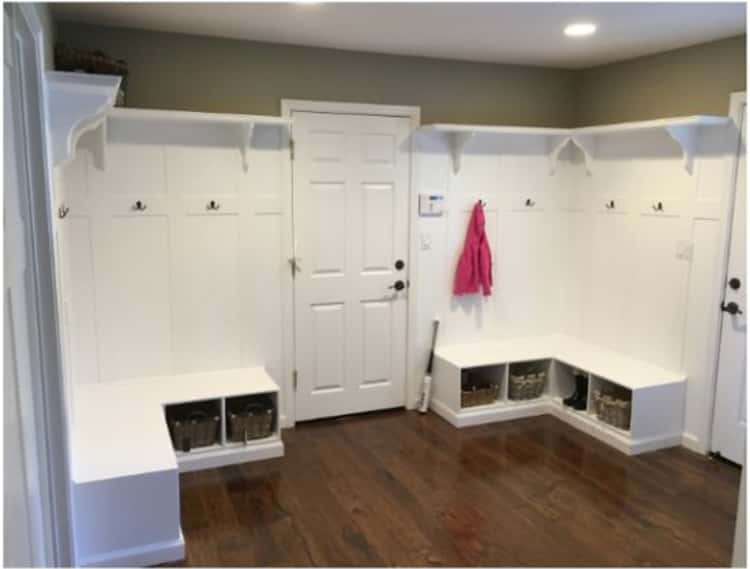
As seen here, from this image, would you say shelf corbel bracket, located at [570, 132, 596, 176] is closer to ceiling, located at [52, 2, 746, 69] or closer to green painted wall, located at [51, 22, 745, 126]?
green painted wall, located at [51, 22, 745, 126]

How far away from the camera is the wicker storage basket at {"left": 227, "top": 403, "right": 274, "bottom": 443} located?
3.55 meters

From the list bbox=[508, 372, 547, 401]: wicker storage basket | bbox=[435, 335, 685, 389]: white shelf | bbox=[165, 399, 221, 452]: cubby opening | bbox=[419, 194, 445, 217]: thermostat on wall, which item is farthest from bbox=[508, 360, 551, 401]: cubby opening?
bbox=[165, 399, 221, 452]: cubby opening

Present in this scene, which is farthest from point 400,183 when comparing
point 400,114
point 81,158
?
point 81,158

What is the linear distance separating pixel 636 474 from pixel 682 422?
0.58 meters

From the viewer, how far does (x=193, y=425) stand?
347 centimetres

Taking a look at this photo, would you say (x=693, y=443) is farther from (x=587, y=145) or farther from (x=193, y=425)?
(x=193, y=425)

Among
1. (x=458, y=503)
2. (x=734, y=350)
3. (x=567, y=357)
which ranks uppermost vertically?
(x=734, y=350)

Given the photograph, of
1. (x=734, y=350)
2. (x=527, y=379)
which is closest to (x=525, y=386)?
(x=527, y=379)

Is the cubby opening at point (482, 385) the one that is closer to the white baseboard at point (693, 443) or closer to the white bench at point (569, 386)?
the white bench at point (569, 386)

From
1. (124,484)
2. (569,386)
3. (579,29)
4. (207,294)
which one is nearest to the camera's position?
(124,484)

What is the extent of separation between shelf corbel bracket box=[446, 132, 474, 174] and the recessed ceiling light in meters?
0.89

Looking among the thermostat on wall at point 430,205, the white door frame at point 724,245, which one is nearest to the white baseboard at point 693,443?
the white door frame at point 724,245

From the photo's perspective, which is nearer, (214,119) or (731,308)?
(214,119)

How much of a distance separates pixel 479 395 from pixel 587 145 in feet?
6.15
